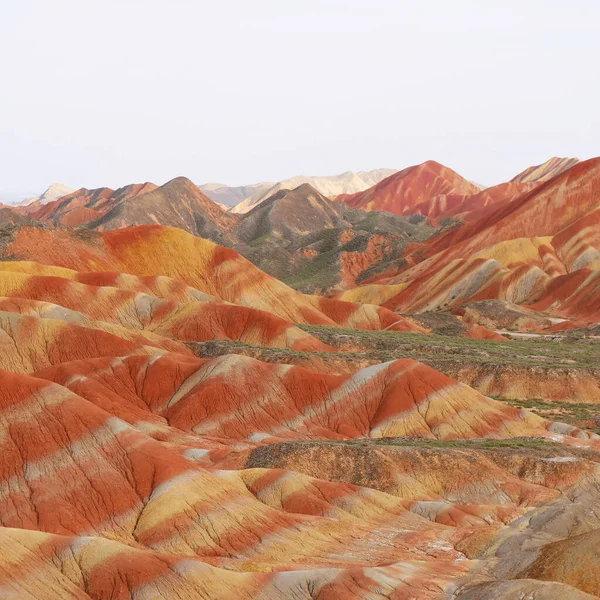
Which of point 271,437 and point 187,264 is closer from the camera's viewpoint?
point 271,437

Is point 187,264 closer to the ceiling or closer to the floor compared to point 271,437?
closer to the ceiling

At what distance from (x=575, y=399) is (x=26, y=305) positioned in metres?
60.0

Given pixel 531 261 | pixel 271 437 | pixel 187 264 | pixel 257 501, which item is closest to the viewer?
pixel 257 501

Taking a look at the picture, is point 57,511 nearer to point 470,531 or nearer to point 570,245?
point 470,531

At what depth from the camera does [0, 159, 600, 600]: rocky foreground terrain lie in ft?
123

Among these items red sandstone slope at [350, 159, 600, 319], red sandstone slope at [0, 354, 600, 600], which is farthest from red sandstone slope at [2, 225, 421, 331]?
red sandstone slope at [0, 354, 600, 600]

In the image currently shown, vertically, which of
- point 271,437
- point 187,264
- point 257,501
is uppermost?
point 187,264

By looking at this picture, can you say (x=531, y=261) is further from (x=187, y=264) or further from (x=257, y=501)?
(x=257, y=501)

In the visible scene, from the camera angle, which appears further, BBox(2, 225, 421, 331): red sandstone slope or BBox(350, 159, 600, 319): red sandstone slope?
BBox(350, 159, 600, 319): red sandstone slope

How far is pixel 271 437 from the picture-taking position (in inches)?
2778

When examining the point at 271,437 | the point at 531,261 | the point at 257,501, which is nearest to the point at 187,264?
the point at 531,261

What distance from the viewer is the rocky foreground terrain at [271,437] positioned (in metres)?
37.3

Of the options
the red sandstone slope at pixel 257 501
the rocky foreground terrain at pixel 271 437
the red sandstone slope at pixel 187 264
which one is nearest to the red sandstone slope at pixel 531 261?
the rocky foreground terrain at pixel 271 437

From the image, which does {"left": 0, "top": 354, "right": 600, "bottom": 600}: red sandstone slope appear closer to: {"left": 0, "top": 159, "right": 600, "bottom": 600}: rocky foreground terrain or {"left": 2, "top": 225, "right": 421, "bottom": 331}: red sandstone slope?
{"left": 0, "top": 159, "right": 600, "bottom": 600}: rocky foreground terrain
